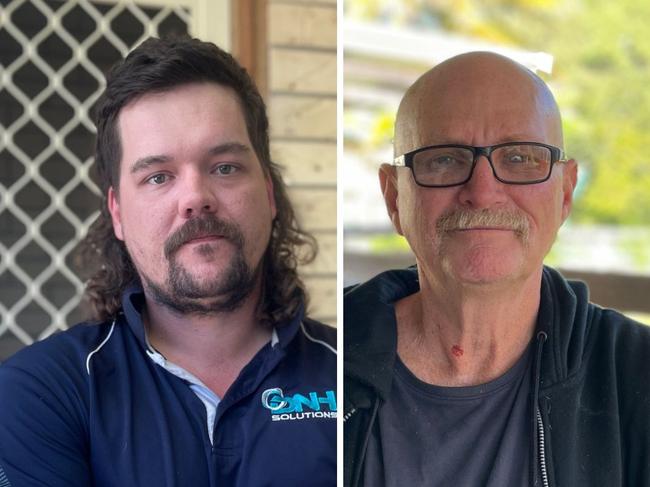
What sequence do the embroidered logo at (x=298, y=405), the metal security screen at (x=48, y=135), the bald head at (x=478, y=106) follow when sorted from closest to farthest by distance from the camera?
the bald head at (x=478, y=106) < the embroidered logo at (x=298, y=405) < the metal security screen at (x=48, y=135)

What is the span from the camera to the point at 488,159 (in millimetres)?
871

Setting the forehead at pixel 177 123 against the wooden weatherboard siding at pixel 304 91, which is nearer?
the forehead at pixel 177 123

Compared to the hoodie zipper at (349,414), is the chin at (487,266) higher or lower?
higher

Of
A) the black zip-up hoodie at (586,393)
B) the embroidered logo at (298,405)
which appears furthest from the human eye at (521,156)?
the embroidered logo at (298,405)

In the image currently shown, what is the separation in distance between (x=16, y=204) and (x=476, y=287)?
2.26 metres

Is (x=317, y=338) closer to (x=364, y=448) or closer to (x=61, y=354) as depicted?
(x=61, y=354)

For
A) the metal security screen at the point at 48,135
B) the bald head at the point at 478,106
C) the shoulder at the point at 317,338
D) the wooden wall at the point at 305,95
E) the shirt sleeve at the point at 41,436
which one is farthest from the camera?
the metal security screen at the point at 48,135

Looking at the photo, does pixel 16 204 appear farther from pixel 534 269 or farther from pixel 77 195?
pixel 534 269

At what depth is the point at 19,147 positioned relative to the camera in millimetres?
2779

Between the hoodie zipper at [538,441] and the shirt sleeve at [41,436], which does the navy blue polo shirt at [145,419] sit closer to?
the shirt sleeve at [41,436]

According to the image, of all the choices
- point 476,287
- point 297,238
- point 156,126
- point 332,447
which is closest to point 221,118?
point 156,126

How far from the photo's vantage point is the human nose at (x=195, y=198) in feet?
4.68

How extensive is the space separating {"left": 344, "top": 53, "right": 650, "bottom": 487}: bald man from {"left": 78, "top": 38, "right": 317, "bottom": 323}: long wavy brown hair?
0.68 metres

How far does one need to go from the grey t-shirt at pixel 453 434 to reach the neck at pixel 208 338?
0.59 m
